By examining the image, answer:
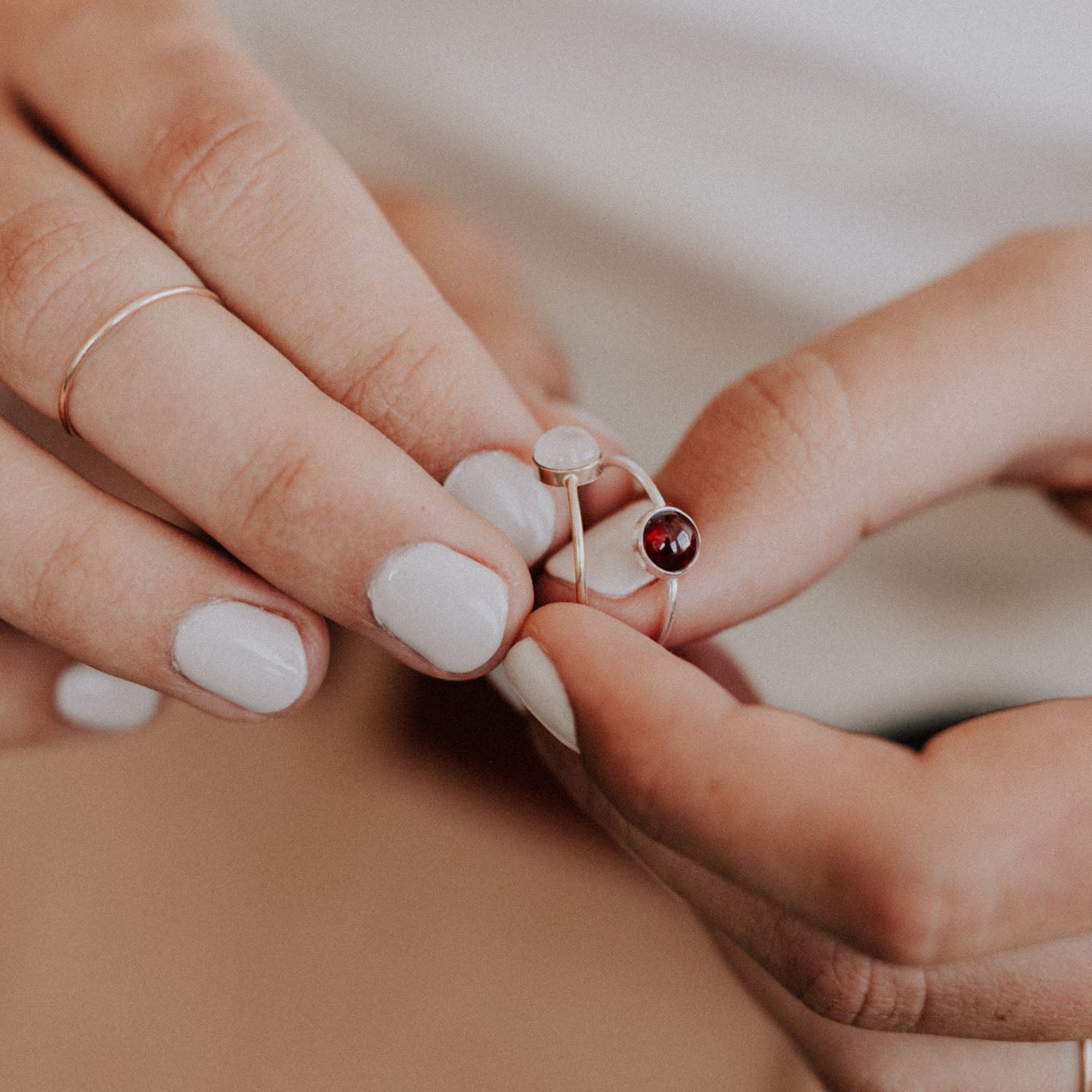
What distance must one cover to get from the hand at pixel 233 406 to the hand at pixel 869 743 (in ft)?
0.30

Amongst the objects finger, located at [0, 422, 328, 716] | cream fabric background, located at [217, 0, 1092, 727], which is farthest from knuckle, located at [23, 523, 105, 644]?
cream fabric background, located at [217, 0, 1092, 727]

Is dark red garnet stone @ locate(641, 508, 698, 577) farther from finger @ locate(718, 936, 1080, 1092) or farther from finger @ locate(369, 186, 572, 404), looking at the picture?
finger @ locate(369, 186, 572, 404)

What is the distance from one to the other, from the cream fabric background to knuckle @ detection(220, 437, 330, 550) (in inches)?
22.3

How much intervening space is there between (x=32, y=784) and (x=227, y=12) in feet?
3.33

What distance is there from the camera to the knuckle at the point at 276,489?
568 mm

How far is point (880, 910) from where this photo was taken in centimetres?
46

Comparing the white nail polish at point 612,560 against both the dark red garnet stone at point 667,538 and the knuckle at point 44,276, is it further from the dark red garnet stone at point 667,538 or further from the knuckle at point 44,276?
the knuckle at point 44,276

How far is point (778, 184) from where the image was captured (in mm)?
1168


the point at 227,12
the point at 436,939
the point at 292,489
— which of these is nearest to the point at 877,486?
the point at 292,489

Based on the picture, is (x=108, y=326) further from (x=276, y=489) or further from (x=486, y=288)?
(x=486, y=288)

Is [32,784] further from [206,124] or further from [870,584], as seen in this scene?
[870,584]

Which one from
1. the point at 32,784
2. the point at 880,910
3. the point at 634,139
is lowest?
the point at 32,784

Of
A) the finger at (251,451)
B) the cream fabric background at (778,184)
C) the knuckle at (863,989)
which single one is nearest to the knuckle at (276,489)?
the finger at (251,451)

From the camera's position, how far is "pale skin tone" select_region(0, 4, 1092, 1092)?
50 centimetres
